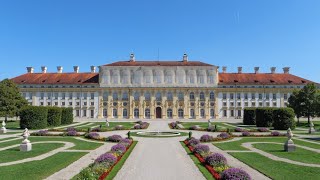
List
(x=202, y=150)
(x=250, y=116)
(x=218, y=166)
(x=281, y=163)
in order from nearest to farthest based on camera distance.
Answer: (x=218, y=166) < (x=281, y=163) < (x=202, y=150) < (x=250, y=116)

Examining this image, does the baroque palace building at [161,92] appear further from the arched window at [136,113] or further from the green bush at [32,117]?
the green bush at [32,117]

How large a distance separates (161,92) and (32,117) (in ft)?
136

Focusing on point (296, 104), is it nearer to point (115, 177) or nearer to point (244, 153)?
point (244, 153)

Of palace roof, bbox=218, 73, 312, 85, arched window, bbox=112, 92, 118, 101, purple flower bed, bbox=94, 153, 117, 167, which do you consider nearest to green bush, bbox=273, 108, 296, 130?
purple flower bed, bbox=94, 153, 117, 167

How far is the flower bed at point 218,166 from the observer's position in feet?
38.1

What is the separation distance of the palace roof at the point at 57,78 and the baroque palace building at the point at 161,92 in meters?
0.42

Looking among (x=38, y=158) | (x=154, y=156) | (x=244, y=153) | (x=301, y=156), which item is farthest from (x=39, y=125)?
(x=301, y=156)

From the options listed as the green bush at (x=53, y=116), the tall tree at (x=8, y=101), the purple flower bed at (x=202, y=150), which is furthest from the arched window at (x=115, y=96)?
the purple flower bed at (x=202, y=150)

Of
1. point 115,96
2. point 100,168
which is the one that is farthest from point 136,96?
point 100,168

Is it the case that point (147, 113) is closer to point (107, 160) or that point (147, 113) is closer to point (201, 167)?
point (107, 160)

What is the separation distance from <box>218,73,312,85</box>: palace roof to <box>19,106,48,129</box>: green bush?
48.8 metres

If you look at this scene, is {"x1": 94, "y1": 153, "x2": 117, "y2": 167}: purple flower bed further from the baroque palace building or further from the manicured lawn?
the baroque palace building

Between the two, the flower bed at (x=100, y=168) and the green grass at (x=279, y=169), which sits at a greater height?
the flower bed at (x=100, y=168)

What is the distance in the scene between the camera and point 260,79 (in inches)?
3127
